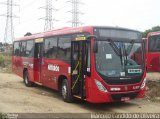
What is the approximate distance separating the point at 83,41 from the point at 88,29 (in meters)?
0.53

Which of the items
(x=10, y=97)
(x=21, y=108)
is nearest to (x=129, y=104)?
(x=21, y=108)

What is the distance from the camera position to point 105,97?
35.7ft

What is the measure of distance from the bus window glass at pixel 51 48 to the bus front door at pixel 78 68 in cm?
191

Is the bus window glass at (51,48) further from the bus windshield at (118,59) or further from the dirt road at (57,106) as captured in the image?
the bus windshield at (118,59)

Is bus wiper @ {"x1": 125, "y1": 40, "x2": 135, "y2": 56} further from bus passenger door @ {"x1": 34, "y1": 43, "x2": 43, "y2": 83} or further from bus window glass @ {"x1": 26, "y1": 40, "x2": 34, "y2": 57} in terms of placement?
bus window glass @ {"x1": 26, "y1": 40, "x2": 34, "y2": 57}

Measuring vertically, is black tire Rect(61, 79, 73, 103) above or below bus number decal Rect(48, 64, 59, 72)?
below

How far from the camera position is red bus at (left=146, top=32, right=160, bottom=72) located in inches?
743

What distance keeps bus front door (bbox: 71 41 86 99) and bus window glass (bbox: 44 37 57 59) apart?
1.91 meters

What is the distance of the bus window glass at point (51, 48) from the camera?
565 inches

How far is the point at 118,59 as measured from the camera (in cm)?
1126

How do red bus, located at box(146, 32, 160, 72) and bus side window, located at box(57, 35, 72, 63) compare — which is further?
red bus, located at box(146, 32, 160, 72)

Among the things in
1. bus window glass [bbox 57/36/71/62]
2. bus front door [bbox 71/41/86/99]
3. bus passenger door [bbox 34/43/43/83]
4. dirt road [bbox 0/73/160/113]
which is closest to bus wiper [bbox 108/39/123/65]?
bus front door [bbox 71/41/86/99]

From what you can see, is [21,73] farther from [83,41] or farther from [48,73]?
[83,41]

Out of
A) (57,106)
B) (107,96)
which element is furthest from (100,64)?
(57,106)
